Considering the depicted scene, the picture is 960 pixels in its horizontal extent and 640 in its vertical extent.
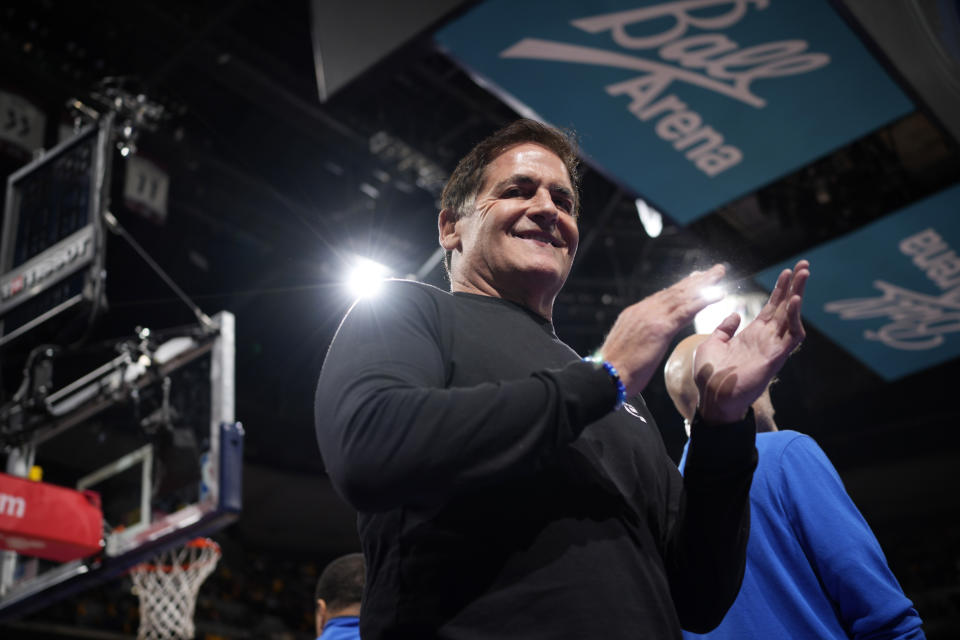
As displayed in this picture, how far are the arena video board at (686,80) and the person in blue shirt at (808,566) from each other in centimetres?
268

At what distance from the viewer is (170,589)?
6.60m

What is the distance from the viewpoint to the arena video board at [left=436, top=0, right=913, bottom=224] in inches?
168

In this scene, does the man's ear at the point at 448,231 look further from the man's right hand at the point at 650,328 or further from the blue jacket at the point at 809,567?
the blue jacket at the point at 809,567

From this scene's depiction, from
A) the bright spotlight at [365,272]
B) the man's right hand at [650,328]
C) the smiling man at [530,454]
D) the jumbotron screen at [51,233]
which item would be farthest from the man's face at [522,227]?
the bright spotlight at [365,272]

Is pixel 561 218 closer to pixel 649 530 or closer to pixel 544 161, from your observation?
pixel 544 161

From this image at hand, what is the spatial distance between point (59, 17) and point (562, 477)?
25.0 ft

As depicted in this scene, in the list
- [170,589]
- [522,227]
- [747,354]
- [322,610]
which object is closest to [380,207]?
[170,589]

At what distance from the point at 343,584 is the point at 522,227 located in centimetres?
224

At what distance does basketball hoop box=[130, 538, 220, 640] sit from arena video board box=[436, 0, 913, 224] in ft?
13.3

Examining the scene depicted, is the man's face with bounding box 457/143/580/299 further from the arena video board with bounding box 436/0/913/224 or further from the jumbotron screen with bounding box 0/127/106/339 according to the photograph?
the jumbotron screen with bounding box 0/127/106/339

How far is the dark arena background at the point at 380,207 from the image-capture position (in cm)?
444

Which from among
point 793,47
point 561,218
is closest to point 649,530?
point 561,218

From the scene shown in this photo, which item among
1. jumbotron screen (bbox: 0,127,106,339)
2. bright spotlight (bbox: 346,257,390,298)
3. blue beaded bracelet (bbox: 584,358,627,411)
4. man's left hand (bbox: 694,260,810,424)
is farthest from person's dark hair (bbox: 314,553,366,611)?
bright spotlight (bbox: 346,257,390,298)

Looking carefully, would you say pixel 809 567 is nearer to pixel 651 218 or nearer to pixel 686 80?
pixel 686 80
